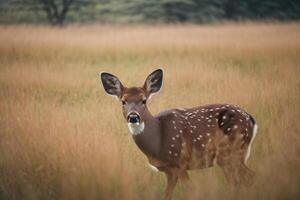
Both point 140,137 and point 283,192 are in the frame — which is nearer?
point 283,192

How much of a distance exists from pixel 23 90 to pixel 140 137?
3.60m

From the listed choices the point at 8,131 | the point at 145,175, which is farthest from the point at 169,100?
the point at 145,175

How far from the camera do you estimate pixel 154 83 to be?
4.48m

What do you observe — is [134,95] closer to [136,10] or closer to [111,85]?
[111,85]

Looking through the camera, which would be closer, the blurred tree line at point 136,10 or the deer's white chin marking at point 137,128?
the deer's white chin marking at point 137,128

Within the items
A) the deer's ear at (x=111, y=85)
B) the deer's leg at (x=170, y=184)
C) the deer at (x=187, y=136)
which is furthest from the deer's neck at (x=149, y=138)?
A: the deer's ear at (x=111, y=85)

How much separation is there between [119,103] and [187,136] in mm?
2725

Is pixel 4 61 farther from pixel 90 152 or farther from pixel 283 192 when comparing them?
pixel 283 192

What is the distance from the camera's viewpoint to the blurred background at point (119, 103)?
13.8ft

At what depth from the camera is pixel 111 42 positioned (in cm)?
1287

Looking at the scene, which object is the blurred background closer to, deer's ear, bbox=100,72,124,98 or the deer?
the deer

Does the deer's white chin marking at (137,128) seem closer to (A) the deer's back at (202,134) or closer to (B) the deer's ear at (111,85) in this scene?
(A) the deer's back at (202,134)

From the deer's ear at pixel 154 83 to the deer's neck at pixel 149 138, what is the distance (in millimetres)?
245

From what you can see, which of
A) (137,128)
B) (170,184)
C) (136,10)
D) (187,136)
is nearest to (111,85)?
(137,128)
